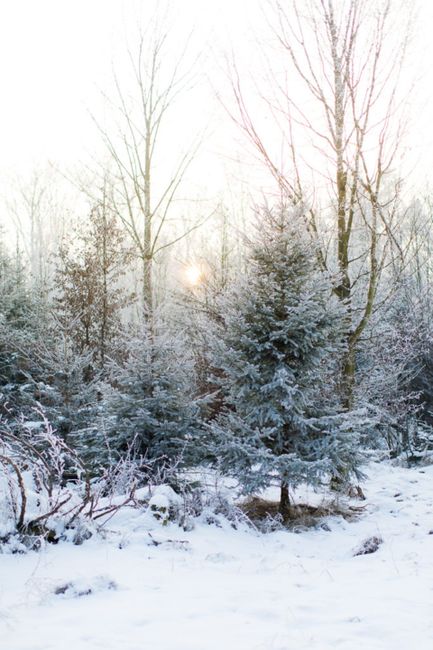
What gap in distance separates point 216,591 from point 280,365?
3.45 m

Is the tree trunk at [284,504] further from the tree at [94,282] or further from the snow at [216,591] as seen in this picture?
the tree at [94,282]

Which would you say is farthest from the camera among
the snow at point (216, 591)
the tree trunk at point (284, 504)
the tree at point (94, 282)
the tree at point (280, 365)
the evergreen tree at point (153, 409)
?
the tree at point (94, 282)

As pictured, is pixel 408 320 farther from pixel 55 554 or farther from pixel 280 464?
pixel 55 554

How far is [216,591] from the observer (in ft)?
12.3

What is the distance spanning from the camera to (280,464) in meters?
6.40

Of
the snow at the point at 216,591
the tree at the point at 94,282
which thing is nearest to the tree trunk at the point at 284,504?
the snow at the point at 216,591

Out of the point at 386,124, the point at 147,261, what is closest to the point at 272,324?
the point at 386,124

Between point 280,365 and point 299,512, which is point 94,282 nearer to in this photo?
point 280,365

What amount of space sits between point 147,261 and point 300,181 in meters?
4.75

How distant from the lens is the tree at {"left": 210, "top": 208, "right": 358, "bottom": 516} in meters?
6.50

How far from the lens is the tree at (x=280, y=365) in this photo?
21.3 feet

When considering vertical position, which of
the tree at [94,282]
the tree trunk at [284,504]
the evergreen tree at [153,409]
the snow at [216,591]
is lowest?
the tree trunk at [284,504]

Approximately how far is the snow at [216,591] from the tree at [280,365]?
2.89 ft

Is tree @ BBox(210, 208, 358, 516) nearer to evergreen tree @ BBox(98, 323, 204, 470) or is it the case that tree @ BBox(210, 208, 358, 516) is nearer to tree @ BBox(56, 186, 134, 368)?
evergreen tree @ BBox(98, 323, 204, 470)
